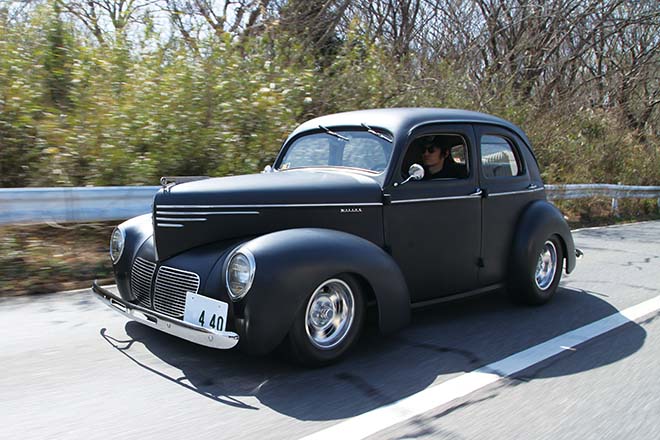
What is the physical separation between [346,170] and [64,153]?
4434 millimetres

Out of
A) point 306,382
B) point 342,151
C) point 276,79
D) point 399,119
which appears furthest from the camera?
point 276,79

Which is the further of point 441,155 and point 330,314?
point 441,155

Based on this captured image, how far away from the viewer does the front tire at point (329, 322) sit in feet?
11.4

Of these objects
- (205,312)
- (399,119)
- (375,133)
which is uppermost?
(399,119)

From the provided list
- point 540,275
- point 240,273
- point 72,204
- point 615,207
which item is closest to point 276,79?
point 72,204

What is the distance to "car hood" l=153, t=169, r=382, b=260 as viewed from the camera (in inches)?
150

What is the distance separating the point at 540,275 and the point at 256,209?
2947mm

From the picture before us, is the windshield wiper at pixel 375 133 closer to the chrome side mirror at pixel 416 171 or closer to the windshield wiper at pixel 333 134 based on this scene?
the windshield wiper at pixel 333 134

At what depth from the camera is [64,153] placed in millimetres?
7316

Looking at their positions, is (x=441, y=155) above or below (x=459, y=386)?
above

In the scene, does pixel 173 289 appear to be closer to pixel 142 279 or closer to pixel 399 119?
pixel 142 279

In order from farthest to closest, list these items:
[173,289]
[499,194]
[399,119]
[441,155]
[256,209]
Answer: [499,194], [441,155], [399,119], [256,209], [173,289]

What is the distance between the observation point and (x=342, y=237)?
3.71 m

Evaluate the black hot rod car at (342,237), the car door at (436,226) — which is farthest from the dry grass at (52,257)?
the car door at (436,226)
